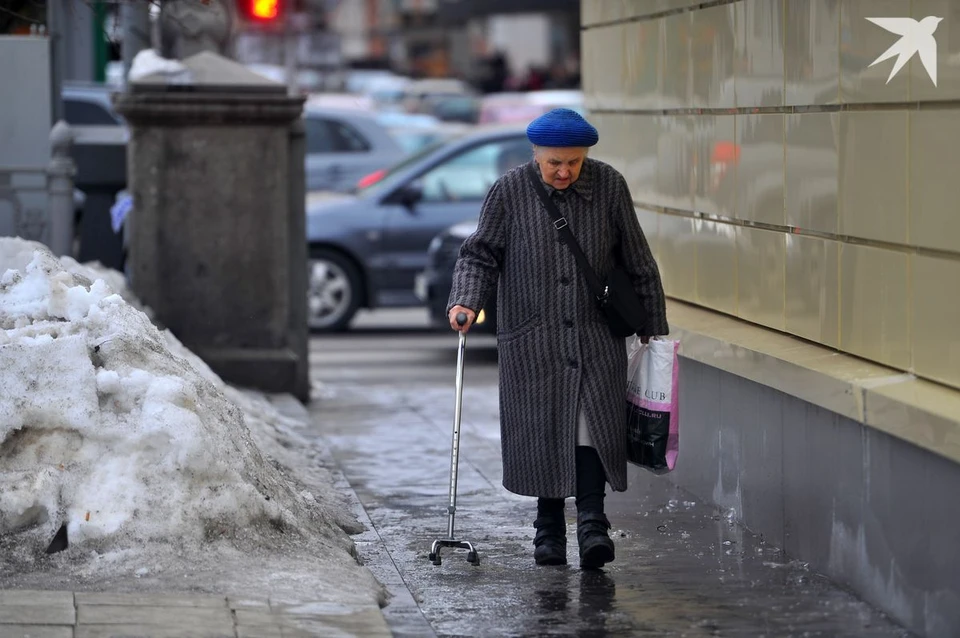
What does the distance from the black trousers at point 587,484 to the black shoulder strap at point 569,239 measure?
1.91 feet

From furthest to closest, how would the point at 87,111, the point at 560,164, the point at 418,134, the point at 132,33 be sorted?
the point at 418,134, the point at 87,111, the point at 132,33, the point at 560,164

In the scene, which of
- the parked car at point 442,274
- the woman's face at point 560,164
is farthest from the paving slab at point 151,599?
the parked car at point 442,274

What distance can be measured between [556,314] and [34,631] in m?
2.27

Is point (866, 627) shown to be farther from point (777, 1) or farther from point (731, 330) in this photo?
point (777, 1)

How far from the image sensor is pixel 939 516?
5.11 m

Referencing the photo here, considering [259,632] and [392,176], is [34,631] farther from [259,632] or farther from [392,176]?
[392,176]

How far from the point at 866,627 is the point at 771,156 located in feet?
6.84

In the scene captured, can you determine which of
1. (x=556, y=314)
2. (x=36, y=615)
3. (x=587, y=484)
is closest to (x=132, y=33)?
(x=556, y=314)

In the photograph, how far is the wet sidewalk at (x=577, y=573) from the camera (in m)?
5.50

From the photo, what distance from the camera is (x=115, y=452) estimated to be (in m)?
5.83

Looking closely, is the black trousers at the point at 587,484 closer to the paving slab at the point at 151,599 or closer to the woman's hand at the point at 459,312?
the woman's hand at the point at 459,312

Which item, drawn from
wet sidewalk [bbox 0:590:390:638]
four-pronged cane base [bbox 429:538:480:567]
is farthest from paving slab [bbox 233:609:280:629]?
four-pronged cane base [bbox 429:538:480:567]

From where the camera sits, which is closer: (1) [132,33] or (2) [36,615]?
(2) [36,615]

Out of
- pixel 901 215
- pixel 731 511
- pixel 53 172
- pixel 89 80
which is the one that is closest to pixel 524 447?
pixel 731 511
